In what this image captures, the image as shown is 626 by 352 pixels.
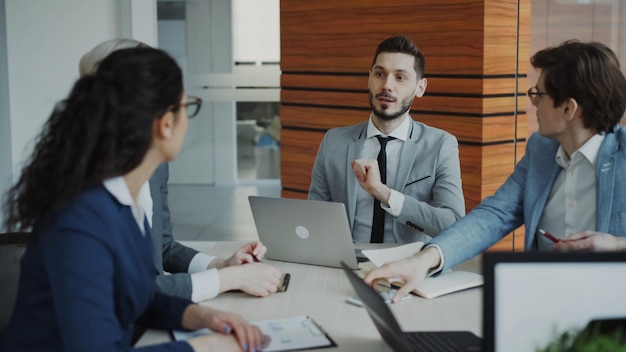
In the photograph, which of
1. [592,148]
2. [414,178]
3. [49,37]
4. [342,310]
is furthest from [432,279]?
[49,37]

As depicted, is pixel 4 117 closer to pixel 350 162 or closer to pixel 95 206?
pixel 350 162

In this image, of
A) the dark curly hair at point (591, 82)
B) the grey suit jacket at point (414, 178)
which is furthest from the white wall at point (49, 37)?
the dark curly hair at point (591, 82)

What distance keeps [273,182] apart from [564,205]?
4.27 meters

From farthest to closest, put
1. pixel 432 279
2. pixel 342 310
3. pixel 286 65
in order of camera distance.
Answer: pixel 286 65
pixel 432 279
pixel 342 310

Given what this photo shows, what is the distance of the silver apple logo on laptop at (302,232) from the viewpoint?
2617 millimetres

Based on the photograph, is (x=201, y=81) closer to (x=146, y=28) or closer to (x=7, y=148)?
(x=146, y=28)

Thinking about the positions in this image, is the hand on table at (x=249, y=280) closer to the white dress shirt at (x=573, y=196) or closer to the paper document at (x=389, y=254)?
the paper document at (x=389, y=254)

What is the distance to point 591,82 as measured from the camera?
8.39 ft

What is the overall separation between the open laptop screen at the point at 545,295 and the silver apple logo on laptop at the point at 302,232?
132cm

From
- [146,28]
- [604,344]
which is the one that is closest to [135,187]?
[604,344]

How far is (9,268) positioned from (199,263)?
66cm

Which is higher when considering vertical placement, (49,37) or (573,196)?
(49,37)

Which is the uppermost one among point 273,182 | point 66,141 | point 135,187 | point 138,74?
point 138,74

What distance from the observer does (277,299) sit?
2279 mm
